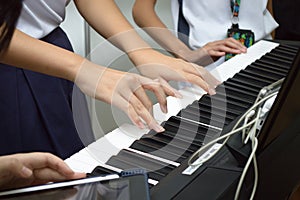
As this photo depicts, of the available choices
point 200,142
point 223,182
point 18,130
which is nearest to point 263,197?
point 223,182

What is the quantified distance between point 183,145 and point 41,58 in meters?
0.28

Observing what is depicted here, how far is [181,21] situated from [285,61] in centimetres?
41

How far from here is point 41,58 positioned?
0.85 metres

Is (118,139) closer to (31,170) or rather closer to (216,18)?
(31,170)

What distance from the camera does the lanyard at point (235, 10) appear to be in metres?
1.42

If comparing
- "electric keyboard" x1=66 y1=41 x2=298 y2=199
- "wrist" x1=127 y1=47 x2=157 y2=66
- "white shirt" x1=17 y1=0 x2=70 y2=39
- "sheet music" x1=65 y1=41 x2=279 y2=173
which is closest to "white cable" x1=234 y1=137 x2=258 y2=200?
"electric keyboard" x1=66 y1=41 x2=298 y2=199

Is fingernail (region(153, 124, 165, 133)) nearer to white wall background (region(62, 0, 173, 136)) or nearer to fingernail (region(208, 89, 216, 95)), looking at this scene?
fingernail (region(208, 89, 216, 95))

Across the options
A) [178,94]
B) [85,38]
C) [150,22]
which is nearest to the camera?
[178,94]

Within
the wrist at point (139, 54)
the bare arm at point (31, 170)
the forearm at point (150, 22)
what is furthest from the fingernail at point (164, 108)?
the forearm at point (150, 22)

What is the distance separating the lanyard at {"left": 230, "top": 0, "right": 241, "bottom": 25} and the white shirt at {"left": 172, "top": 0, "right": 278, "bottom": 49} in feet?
0.04

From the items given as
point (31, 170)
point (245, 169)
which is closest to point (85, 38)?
point (31, 170)

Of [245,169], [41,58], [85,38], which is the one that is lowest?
[85,38]

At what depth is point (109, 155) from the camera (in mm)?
815

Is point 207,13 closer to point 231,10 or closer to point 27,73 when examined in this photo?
point 231,10
